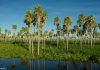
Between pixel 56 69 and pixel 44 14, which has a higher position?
pixel 44 14

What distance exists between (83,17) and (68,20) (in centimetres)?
782

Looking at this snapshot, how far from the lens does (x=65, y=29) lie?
11475cm

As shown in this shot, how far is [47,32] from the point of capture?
19050 cm

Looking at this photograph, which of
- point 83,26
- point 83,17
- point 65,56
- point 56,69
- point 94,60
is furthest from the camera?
point 83,26

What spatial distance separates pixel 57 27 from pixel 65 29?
1400 centimetres

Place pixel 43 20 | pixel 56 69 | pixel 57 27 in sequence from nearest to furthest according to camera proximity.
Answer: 1. pixel 56 69
2. pixel 43 20
3. pixel 57 27

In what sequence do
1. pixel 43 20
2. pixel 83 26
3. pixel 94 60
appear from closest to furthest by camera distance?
1. pixel 94 60
2. pixel 43 20
3. pixel 83 26

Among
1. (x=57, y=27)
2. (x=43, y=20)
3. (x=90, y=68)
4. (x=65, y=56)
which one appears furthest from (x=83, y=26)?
(x=90, y=68)

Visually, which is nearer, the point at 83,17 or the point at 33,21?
the point at 33,21

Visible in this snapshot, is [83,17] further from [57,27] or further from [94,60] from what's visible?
[94,60]

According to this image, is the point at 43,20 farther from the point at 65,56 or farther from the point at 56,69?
the point at 56,69

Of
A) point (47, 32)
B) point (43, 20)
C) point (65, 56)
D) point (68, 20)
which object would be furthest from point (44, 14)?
point (47, 32)

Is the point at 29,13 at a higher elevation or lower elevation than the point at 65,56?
higher

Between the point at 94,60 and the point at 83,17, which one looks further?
the point at 83,17
